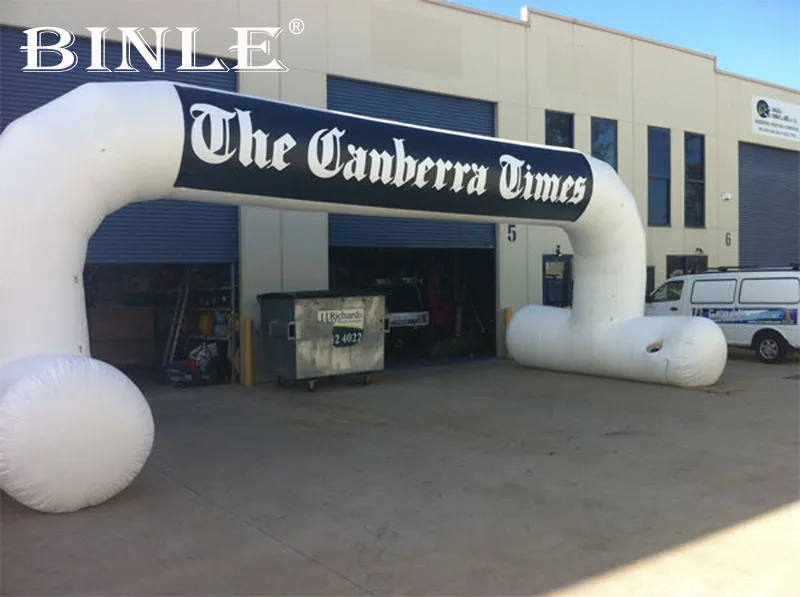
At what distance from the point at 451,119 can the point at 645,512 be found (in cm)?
1041

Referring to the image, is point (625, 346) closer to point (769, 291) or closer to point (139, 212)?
point (769, 291)

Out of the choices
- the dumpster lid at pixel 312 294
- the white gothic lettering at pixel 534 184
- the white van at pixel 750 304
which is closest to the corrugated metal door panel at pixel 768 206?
the white van at pixel 750 304

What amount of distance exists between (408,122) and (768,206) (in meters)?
12.7

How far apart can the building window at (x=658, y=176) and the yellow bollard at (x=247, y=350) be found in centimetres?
1042

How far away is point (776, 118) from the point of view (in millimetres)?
20891

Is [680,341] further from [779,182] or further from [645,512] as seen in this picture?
[779,182]

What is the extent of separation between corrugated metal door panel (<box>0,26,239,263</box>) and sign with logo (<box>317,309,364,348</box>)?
203 centimetres

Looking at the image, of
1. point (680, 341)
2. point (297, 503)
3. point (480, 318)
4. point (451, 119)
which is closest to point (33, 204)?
point (297, 503)

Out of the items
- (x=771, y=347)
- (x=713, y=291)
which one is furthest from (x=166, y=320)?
(x=771, y=347)

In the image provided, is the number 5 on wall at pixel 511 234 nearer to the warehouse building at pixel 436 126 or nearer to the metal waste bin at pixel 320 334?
the warehouse building at pixel 436 126

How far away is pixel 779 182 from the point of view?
2116 centimetres

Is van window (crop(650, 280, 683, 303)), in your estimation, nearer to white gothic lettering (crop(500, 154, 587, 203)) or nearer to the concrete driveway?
the concrete driveway

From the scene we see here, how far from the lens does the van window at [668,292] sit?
48.9 ft
